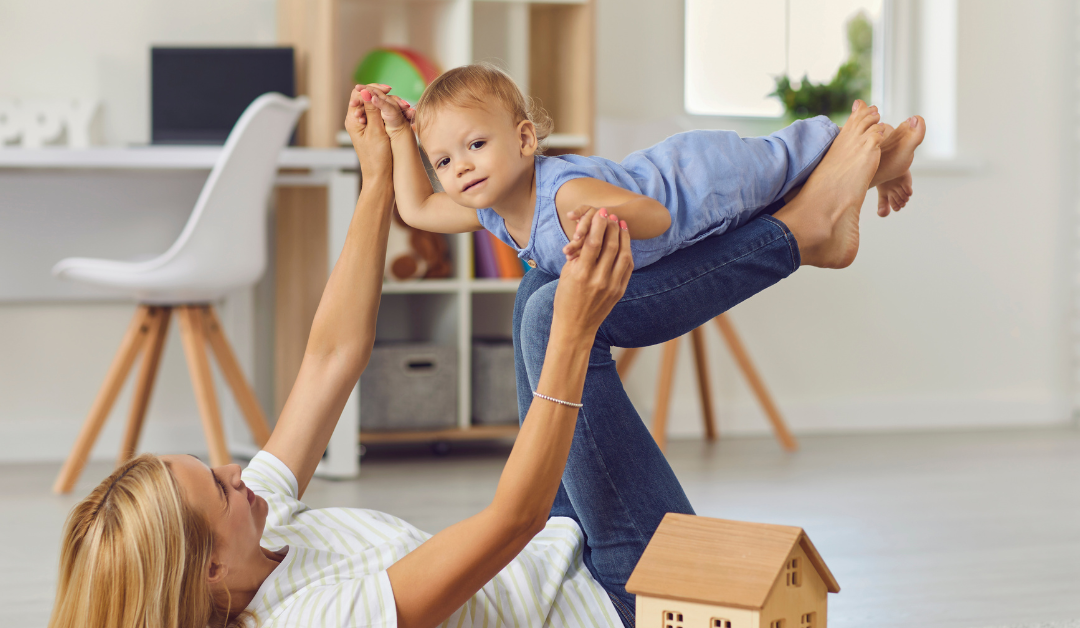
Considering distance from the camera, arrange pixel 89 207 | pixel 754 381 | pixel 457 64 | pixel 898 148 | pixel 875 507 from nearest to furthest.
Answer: pixel 898 148 < pixel 875 507 < pixel 457 64 < pixel 89 207 < pixel 754 381

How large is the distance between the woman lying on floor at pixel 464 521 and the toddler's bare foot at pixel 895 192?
0.13 metres

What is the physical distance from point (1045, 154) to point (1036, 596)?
86.6 inches

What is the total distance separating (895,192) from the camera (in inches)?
47.5

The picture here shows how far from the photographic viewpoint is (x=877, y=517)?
1.97 metres

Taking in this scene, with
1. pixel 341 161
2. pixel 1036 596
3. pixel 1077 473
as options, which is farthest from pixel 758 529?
pixel 1077 473

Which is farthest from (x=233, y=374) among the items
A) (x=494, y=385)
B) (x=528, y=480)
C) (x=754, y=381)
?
(x=528, y=480)

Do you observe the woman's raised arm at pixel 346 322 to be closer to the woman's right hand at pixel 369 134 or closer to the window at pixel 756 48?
the woman's right hand at pixel 369 134

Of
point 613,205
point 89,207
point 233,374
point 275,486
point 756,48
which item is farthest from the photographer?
point 756,48

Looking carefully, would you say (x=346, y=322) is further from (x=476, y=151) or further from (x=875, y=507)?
(x=875, y=507)

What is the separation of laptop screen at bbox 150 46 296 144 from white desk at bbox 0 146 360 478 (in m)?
0.18

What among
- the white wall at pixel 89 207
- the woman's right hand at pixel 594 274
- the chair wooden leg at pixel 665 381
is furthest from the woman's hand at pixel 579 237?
the white wall at pixel 89 207

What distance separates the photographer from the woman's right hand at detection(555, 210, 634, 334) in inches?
29.8

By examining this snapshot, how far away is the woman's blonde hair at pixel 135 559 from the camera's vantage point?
77cm

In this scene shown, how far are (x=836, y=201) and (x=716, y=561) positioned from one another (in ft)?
1.58
